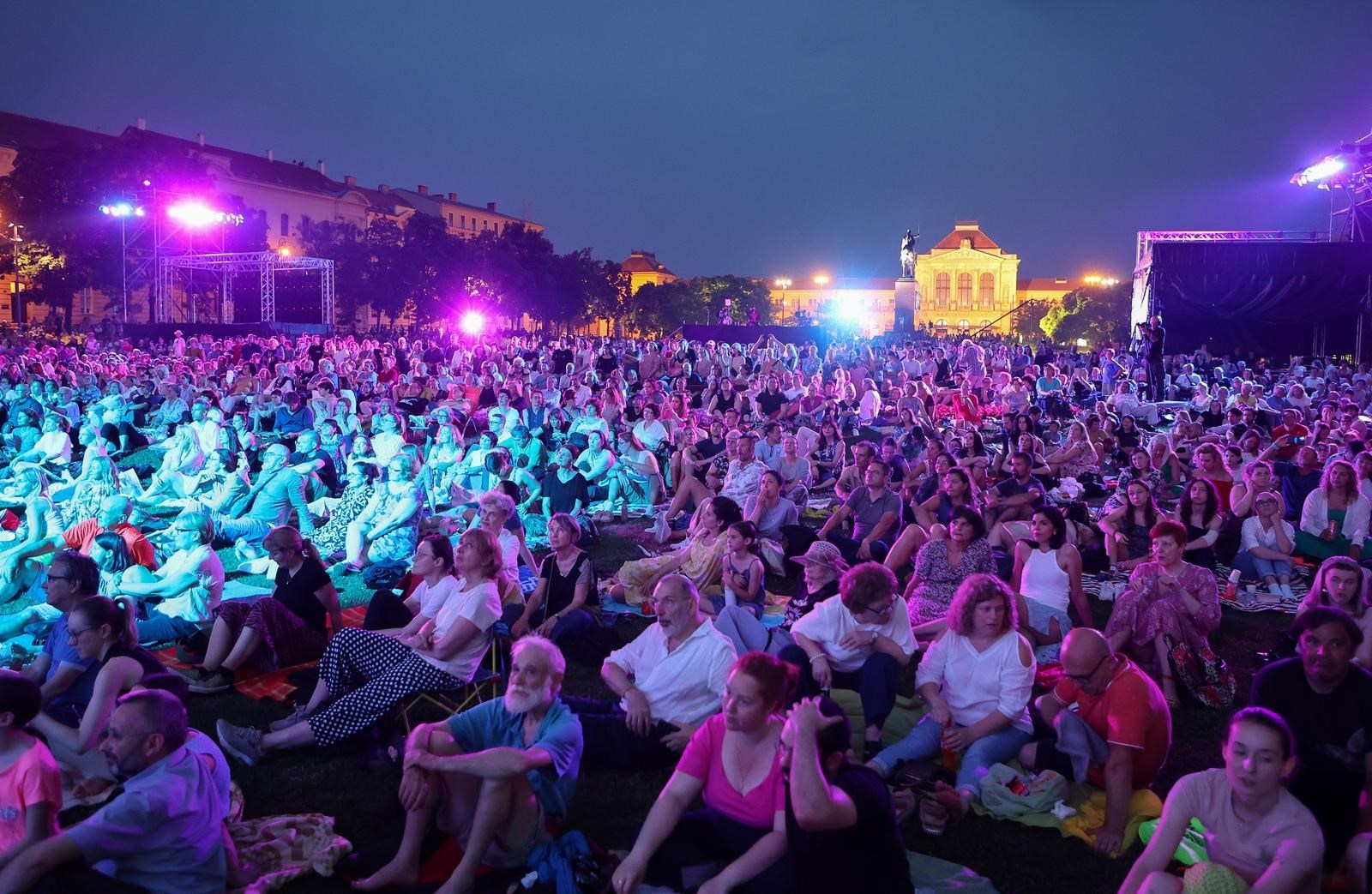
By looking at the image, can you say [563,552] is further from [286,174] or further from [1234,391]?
[286,174]

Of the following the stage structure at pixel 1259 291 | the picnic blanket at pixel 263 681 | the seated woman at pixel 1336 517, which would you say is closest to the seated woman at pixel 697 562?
the picnic blanket at pixel 263 681

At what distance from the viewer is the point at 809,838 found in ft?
9.34

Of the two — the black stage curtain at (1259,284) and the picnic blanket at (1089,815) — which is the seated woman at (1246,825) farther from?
the black stage curtain at (1259,284)

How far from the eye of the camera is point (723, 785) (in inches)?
131

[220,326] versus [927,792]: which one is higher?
[220,326]

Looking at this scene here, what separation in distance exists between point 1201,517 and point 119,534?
762 cm

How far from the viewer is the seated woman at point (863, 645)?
462 cm

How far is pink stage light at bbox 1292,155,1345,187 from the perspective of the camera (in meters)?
27.7

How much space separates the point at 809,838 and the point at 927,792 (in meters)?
1.45

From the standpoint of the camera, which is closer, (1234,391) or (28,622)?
(28,622)

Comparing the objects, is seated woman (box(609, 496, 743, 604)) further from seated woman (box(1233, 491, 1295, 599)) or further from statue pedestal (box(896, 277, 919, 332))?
statue pedestal (box(896, 277, 919, 332))

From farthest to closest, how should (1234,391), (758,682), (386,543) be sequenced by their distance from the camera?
(1234,391)
(386,543)
(758,682)

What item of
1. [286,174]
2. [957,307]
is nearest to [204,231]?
[286,174]

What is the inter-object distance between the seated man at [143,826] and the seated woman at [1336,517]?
7446mm
